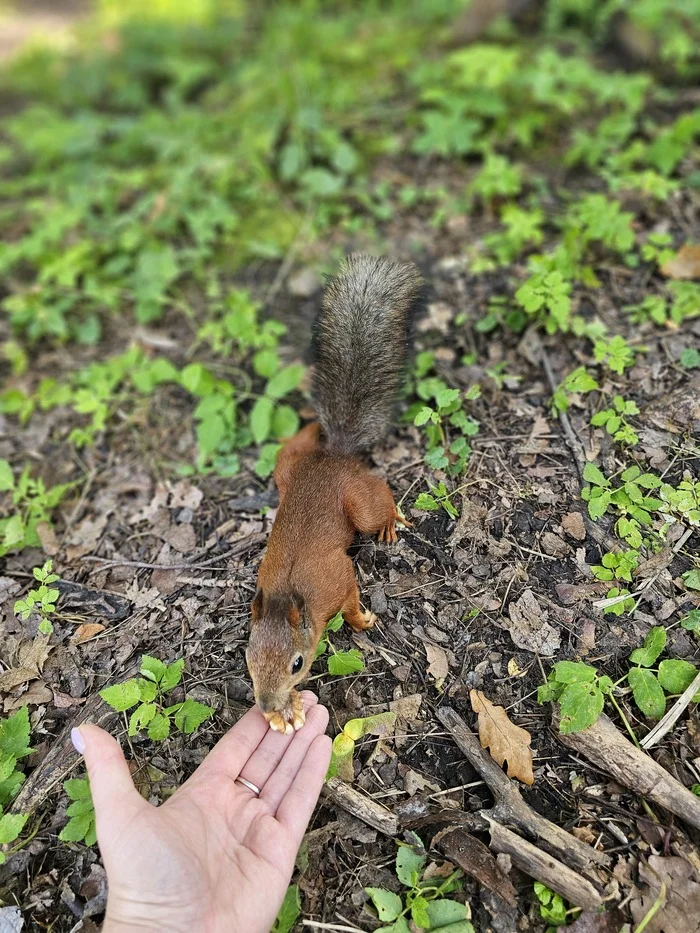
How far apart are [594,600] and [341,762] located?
1313 mm

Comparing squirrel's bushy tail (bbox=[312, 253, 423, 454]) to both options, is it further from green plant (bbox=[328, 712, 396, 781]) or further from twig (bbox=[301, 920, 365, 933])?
twig (bbox=[301, 920, 365, 933])

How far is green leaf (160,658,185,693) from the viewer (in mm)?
2746

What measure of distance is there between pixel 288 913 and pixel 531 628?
1.48 m

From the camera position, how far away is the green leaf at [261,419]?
3.57 metres

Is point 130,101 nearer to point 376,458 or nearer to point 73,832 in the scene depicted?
point 376,458

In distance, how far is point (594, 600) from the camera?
2.82 m

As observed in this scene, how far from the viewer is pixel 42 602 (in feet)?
9.91

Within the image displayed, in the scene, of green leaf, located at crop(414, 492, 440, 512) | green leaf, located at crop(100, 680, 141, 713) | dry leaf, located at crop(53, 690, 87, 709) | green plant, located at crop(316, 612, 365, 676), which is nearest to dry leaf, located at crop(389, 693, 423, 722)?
green plant, located at crop(316, 612, 365, 676)

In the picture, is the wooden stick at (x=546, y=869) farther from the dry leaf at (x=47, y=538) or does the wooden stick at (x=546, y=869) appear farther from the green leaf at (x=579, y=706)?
the dry leaf at (x=47, y=538)

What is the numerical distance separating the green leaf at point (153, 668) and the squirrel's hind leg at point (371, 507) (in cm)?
108

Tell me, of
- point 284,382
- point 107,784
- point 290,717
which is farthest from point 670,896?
point 284,382

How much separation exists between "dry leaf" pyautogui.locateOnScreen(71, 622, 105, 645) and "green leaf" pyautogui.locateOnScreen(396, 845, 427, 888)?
5.61 feet

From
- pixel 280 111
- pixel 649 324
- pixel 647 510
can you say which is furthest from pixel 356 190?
pixel 647 510

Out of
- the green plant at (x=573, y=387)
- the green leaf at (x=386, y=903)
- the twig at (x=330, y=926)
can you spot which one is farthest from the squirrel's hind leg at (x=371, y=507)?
the twig at (x=330, y=926)
